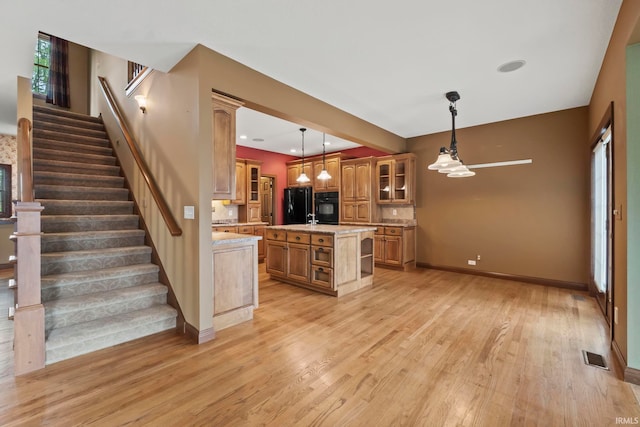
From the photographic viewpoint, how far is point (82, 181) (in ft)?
13.4

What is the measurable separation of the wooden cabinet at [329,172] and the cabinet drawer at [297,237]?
268cm

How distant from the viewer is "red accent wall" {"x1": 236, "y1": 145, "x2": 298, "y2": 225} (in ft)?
24.2

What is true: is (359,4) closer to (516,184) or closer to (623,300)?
(623,300)

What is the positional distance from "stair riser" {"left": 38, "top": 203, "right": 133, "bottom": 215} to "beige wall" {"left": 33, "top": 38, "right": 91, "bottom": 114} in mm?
4022

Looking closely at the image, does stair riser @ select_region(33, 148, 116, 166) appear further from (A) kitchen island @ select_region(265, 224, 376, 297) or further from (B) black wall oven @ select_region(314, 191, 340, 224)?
(B) black wall oven @ select_region(314, 191, 340, 224)

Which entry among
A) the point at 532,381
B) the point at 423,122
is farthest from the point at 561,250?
the point at 532,381

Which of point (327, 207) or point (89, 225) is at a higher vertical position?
point (327, 207)

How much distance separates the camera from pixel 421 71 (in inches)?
127

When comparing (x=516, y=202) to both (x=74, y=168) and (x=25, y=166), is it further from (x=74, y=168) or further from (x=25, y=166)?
(x=74, y=168)

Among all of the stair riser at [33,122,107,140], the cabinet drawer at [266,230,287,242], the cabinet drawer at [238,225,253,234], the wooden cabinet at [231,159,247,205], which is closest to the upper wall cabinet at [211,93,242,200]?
the cabinet drawer at [266,230,287,242]

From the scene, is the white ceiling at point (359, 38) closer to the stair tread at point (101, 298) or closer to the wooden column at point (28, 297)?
the wooden column at point (28, 297)

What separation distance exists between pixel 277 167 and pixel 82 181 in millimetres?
4440

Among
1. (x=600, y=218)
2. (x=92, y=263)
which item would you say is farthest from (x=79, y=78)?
(x=600, y=218)

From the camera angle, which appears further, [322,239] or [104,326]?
[322,239]
